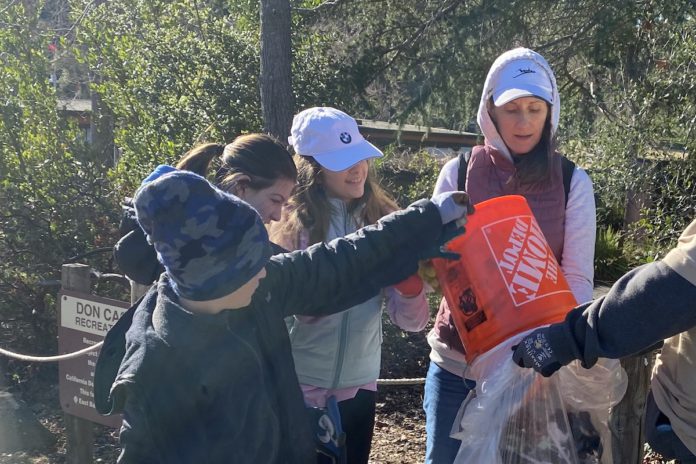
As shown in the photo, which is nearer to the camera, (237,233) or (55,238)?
(237,233)

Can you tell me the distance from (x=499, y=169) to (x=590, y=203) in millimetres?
300

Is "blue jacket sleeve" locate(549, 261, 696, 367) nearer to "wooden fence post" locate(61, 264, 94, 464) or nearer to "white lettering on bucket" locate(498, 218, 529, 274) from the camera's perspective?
"white lettering on bucket" locate(498, 218, 529, 274)

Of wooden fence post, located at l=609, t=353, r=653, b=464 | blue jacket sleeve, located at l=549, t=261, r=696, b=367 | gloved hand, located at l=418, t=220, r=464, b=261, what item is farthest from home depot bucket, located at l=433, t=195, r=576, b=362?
wooden fence post, located at l=609, t=353, r=653, b=464

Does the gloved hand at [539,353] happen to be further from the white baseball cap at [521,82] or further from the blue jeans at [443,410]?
the white baseball cap at [521,82]

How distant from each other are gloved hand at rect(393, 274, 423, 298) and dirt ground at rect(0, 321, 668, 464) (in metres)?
2.78

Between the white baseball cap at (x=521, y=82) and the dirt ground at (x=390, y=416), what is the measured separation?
287 cm

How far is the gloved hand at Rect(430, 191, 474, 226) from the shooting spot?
203cm

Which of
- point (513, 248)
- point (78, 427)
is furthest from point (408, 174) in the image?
point (513, 248)

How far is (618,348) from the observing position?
178 cm

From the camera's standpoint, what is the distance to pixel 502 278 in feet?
7.11

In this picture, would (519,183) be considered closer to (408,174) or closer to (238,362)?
(238,362)

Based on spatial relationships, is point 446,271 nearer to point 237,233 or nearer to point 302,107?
point 237,233

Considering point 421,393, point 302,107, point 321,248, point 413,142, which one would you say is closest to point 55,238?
point 302,107

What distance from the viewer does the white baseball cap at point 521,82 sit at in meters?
2.49
